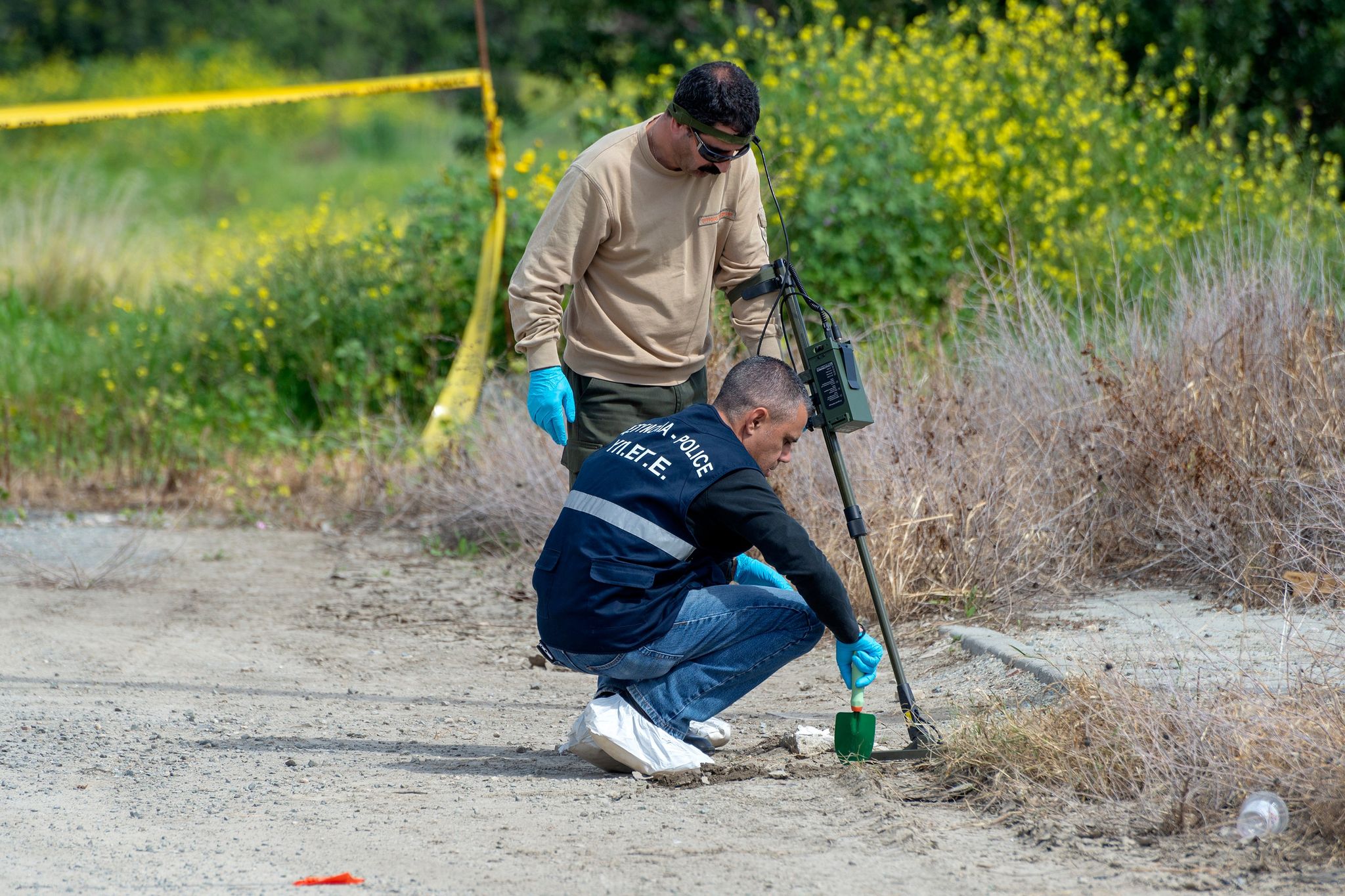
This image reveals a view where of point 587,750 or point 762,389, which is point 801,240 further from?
point 587,750

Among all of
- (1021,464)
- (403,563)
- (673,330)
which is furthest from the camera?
(403,563)

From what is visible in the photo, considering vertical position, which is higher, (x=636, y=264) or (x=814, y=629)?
(x=636, y=264)

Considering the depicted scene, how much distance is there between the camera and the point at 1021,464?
5629mm

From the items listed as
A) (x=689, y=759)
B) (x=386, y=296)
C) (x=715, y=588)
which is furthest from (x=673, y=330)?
(x=386, y=296)

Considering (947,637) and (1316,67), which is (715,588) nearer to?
(947,637)

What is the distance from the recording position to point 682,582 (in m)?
3.76

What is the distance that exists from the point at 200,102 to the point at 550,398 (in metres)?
4.90

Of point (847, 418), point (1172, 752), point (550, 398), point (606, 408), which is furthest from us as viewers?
point (606, 408)

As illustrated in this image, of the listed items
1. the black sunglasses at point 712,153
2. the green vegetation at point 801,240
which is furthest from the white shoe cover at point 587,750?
the green vegetation at point 801,240

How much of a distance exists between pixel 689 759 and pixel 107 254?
9.31 m

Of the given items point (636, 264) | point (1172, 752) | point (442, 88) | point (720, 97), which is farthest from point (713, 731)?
point (442, 88)

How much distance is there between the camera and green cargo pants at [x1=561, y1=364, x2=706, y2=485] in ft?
14.3

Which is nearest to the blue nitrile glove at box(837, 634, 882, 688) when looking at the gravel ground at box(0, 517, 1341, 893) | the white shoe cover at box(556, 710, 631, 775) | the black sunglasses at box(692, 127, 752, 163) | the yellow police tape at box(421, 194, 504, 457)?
the gravel ground at box(0, 517, 1341, 893)

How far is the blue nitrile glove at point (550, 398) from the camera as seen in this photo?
420 cm
